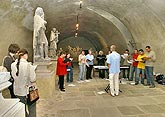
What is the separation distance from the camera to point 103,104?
6227 mm

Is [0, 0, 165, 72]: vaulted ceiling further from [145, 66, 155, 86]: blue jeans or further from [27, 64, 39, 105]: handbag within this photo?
[27, 64, 39, 105]: handbag

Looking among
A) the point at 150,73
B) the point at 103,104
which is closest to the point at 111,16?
the point at 150,73

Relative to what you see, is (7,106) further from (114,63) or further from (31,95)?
(114,63)

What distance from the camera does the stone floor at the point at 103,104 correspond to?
5.32 meters

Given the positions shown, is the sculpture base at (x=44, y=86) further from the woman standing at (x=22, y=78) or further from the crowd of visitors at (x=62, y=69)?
the woman standing at (x=22, y=78)

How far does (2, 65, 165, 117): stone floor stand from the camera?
532cm

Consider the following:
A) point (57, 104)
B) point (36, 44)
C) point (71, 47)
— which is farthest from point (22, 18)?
point (71, 47)

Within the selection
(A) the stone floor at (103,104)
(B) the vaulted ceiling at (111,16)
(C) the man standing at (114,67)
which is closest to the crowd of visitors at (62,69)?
(C) the man standing at (114,67)

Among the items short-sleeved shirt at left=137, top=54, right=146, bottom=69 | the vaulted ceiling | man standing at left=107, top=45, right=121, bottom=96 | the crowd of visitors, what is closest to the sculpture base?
the crowd of visitors

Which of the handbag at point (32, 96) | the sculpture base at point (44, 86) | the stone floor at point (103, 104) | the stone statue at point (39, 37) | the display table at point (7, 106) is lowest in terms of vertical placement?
the stone floor at point (103, 104)

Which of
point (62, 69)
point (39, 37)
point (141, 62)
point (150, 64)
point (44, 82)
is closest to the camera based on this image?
point (44, 82)

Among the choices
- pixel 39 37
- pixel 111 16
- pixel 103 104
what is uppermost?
pixel 111 16

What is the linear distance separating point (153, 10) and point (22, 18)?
18.0ft

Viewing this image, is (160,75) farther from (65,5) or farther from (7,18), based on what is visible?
(7,18)
